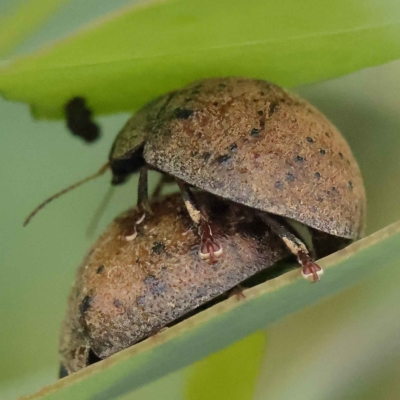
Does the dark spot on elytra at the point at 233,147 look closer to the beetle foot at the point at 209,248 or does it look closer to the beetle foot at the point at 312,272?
the beetle foot at the point at 209,248

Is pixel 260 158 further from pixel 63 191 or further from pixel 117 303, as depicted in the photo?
pixel 63 191

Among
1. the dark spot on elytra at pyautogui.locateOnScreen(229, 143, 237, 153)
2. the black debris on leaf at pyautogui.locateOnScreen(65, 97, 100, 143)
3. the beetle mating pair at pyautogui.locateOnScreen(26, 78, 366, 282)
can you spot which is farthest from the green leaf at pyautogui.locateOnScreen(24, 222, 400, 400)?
the black debris on leaf at pyautogui.locateOnScreen(65, 97, 100, 143)

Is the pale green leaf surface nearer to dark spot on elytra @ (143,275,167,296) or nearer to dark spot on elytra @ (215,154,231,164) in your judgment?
dark spot on elytra @ (143,275,167,296)

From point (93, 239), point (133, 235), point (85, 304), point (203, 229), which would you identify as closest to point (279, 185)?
point (203, 229)

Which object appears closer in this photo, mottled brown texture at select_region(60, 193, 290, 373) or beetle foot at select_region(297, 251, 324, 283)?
beetle foot at select_region(297, 251, 324, 283)

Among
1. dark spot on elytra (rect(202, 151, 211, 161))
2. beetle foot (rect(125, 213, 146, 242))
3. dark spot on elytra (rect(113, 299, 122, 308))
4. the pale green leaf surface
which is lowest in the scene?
the pale green leaf surface

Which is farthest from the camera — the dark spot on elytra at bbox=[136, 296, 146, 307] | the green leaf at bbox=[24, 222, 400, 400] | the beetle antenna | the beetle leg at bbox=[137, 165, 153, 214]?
the beetle antenna
